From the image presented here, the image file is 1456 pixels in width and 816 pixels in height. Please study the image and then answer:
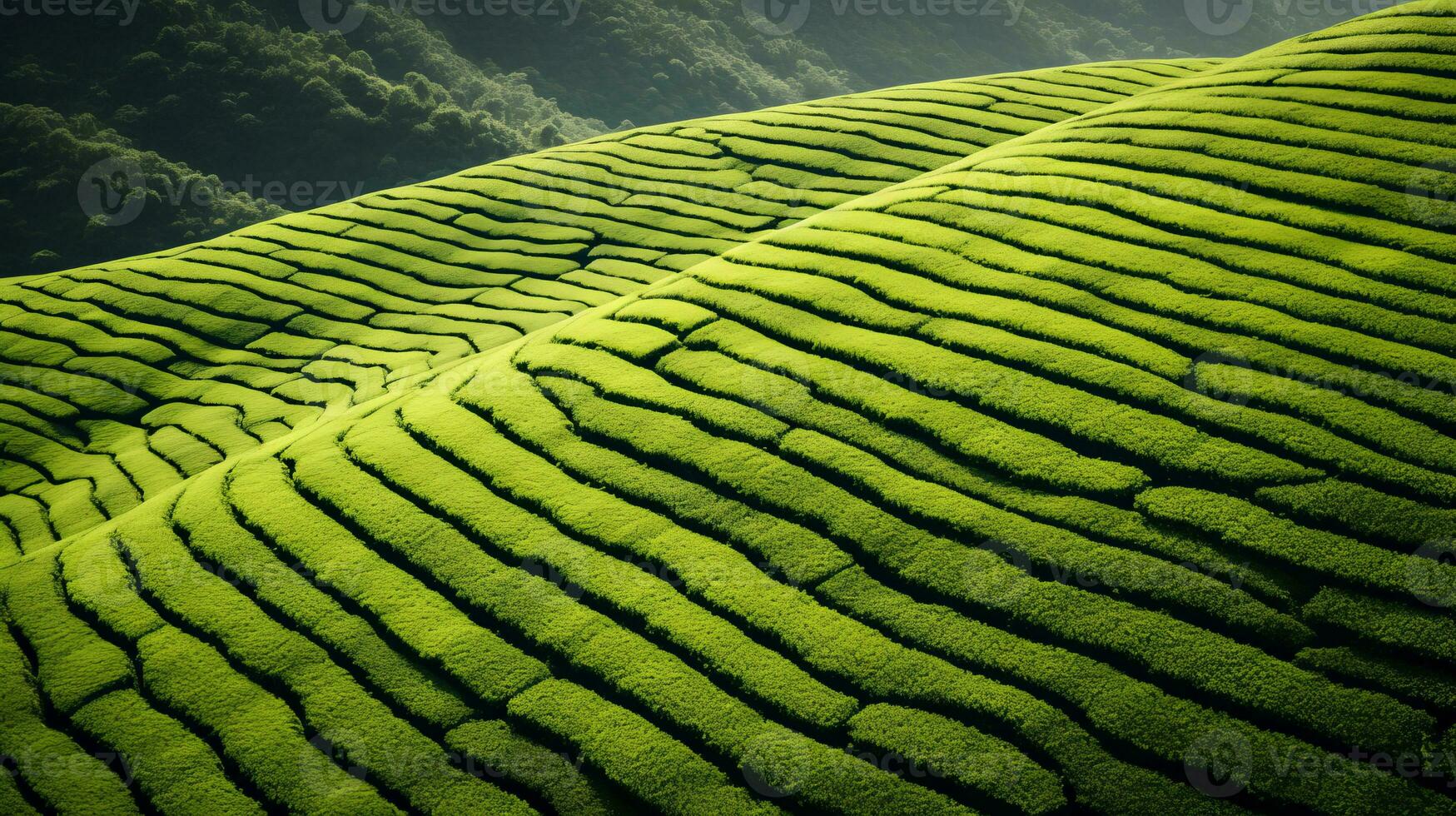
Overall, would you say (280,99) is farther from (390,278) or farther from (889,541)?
(889,541)

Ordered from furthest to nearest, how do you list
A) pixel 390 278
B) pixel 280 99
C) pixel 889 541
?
pixel 280 99, pixel 390 278, pixel 889 541

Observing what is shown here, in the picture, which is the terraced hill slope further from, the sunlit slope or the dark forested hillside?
the dark forested hillside

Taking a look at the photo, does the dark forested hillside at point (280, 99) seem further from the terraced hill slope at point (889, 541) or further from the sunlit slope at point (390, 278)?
the terraced hill slope at point (889, 541)

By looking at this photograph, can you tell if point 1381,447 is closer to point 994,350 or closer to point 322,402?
point 994,350

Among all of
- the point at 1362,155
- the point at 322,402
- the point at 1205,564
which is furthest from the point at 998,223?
the point at 322,402

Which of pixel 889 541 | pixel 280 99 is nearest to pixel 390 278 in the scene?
pixel 889 541

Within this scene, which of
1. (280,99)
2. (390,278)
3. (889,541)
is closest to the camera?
(889,541)
